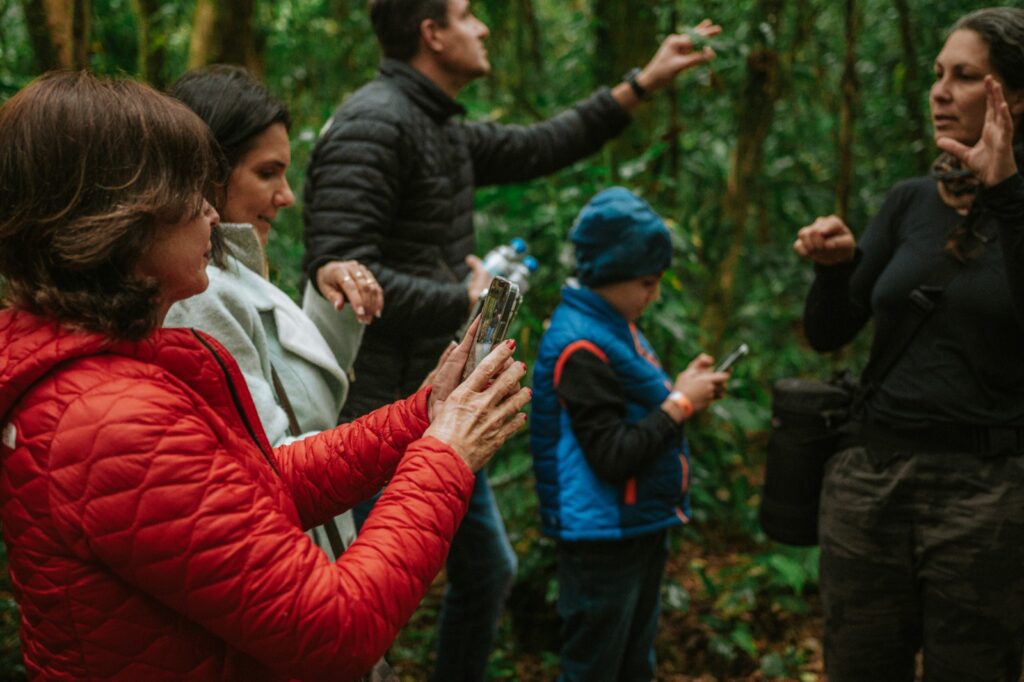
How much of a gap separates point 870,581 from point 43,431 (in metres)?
2.19

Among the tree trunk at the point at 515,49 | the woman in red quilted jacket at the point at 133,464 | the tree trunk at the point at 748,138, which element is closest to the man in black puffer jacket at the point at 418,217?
the woman in red quilted jacket at the point at 133,464

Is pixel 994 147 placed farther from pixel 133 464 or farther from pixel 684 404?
pixel 133 464

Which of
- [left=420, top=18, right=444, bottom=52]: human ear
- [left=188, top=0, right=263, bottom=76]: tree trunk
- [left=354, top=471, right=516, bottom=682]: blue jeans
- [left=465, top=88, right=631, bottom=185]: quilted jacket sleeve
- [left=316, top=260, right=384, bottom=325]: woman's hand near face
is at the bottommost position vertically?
[left=354, top=471, right=516, bottom=682]: blue jeans

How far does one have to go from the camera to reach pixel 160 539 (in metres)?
1.14

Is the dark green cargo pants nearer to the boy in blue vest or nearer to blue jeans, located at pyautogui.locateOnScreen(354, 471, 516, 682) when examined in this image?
the boy in blue vest

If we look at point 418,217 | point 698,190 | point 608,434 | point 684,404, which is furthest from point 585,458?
point 698,190

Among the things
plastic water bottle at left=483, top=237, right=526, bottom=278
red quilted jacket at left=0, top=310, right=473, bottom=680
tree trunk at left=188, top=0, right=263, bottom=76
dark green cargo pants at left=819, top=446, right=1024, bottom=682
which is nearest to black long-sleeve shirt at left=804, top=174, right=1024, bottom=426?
dark green cargo pants at left=819, top=446, right=1024, bottom=682

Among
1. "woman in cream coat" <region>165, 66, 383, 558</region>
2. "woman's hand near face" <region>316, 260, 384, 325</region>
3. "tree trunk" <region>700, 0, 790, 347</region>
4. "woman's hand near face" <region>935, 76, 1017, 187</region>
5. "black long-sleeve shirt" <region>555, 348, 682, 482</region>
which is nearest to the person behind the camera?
"woman in cream coat" <region>165, 66, 383, 558</region>

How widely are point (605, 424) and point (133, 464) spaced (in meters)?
1.71

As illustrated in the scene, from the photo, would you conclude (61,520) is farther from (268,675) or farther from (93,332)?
(268,675)

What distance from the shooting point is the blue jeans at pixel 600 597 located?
272cm

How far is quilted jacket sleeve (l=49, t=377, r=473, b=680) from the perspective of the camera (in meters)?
1.14

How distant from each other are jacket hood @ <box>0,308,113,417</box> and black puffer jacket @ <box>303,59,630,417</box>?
4.03ft

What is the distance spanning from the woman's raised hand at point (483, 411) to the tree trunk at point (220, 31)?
272 cm
